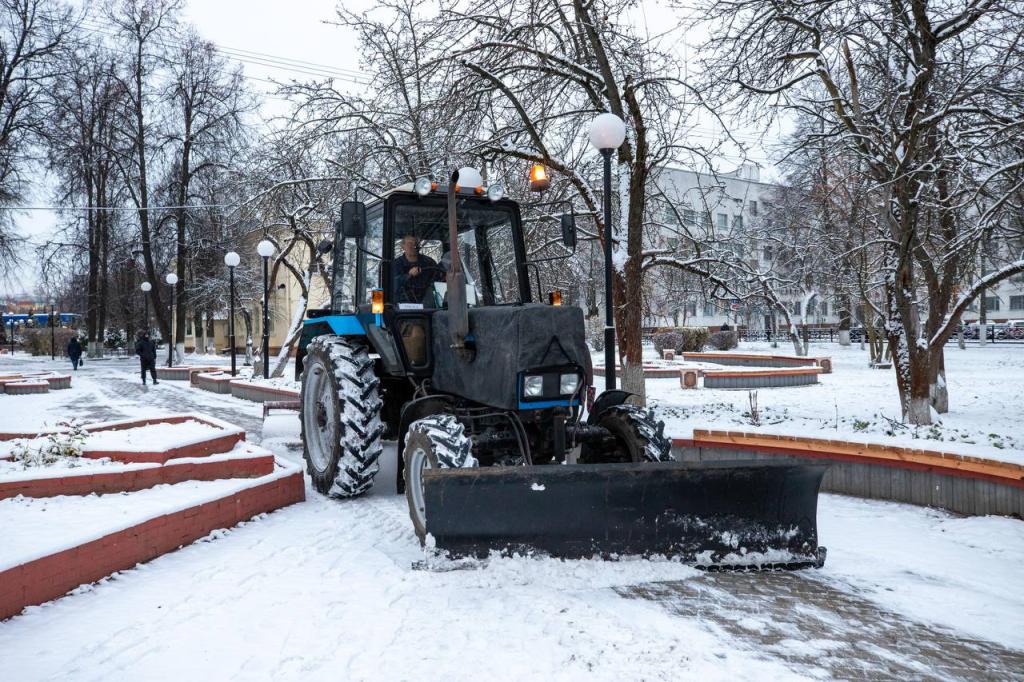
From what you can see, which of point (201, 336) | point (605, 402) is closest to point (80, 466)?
point (605, 402)

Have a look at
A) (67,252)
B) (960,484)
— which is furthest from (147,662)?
(67,252)

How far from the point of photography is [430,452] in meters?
4.57

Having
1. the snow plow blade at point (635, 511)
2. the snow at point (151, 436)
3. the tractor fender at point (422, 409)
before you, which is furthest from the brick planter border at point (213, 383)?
the snow plow blade at point (635, 511)

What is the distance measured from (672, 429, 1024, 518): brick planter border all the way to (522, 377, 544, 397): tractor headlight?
1.76 metres

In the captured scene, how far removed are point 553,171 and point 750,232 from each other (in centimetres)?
868

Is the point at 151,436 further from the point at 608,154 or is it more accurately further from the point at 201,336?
the point at 201,336

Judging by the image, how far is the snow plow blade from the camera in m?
4.18

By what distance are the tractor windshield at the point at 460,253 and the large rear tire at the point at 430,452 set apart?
156 cm

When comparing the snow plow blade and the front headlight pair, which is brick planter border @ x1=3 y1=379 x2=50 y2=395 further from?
the snow plow blade

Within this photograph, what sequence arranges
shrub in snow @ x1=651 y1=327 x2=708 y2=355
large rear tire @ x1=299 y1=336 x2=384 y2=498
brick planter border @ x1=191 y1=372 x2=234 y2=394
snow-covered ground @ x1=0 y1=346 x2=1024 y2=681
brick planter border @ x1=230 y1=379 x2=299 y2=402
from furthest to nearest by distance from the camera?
shrub in snow @ x1=651 y1=327 x2=708 y2=355, brick planter border @ x1=191 y1=372 x2=234 y2=394, brick planter border @ x1=230 y1=379 x2=299 y2=402, large rear tire @ x1=299 y1=336 x2=384 y2=498, snow-covered ground @ x1=0 y1=346 x2=1024 y2=681

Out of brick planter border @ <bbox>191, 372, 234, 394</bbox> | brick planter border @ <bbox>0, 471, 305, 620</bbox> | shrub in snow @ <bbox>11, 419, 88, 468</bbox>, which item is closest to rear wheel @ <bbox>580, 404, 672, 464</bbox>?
brick planter border @ <bbox>0, 471, 305, 620</bbox>

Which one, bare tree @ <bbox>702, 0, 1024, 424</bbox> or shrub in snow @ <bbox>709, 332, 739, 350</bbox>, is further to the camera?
shrub in snow @ <bbox>709, 332, 739, 350</bbox>

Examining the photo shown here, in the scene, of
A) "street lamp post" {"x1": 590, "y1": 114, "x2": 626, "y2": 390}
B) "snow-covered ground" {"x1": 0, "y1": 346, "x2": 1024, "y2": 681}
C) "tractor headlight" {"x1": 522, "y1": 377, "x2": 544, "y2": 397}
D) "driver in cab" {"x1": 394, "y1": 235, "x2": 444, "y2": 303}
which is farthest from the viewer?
"street lamp post" {"x1": 590, "y1": 114, "x2": 626, "y2": 390}

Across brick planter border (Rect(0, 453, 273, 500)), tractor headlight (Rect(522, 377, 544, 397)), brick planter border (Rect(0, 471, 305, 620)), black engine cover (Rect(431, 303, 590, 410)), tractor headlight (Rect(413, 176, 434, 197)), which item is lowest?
brick planter border (Rect(0, 471, 305, 620))
